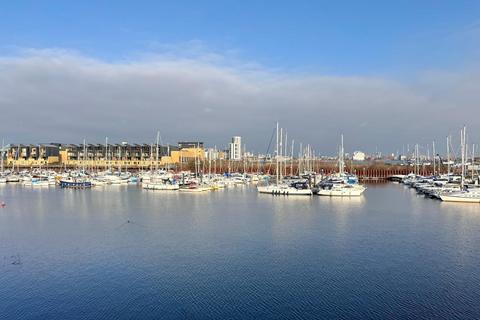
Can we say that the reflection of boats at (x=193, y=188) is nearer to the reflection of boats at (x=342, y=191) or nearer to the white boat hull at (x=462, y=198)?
the reflection of boats at (x=342, y=191)

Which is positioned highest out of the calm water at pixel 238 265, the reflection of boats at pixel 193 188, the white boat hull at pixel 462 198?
the reflection of boats at pixel 193 188

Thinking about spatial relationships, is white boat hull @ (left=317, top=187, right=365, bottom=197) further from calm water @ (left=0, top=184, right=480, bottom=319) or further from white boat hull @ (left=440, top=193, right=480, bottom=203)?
calm water @ (left=0, top=184, right=480, bottom=319)

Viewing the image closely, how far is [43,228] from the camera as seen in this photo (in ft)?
66.4

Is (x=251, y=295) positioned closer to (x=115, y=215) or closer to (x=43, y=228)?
(x=43, y=228)

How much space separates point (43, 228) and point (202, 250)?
838 centimetres

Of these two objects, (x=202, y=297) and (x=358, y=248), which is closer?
(x=202, y=297)

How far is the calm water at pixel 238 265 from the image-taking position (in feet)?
33.9

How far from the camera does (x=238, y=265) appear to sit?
543 inches

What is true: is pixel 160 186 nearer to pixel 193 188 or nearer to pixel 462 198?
pixel 193 188

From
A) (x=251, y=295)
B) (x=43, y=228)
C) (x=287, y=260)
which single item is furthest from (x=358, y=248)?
(x=43, y=228)

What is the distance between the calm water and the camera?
407 inches

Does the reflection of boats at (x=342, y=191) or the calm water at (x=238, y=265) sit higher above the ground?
the reflection of boats at (x=342, y=191)

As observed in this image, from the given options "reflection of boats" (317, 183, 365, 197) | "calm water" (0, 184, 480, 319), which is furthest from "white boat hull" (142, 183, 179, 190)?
"calm water" (0, 184, 480, 319)

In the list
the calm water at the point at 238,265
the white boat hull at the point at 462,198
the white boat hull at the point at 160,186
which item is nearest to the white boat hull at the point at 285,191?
the white boat hull at the point at 160,186
